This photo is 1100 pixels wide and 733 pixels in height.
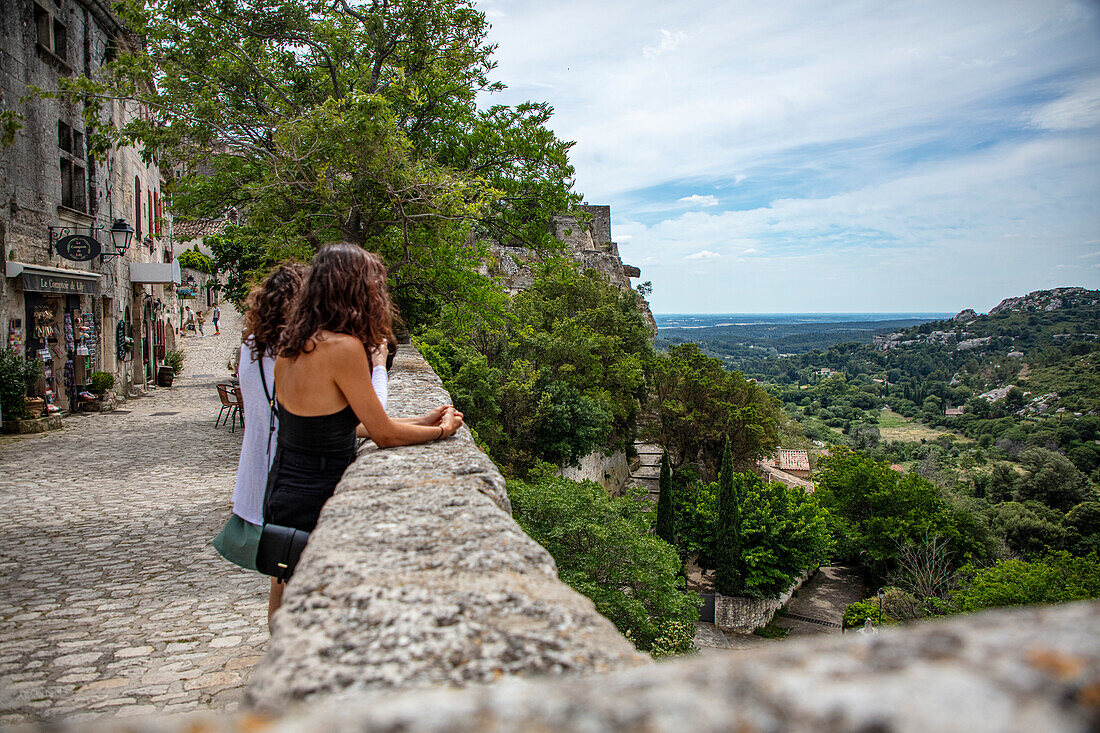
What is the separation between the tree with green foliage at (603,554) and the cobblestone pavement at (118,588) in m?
6.48

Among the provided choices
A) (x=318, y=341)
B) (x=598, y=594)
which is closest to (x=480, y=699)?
(x=318, y=341)

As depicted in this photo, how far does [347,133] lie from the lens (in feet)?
30.3

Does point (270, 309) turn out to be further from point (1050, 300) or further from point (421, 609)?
point (1050, 300)

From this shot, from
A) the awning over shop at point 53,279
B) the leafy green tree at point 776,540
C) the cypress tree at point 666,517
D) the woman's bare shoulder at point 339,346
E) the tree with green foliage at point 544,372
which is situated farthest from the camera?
the cypress tree at point 666,517

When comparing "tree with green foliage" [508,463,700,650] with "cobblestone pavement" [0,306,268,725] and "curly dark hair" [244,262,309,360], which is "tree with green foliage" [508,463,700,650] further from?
"curly dark hair" [244,262,309,360]

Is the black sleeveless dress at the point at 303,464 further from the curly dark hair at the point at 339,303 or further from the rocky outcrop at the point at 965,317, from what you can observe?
the rocky outcrop at the point at 965,317

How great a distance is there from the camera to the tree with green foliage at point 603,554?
47.8 feet

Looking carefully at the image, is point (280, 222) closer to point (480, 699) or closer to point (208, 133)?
point (208, 133)

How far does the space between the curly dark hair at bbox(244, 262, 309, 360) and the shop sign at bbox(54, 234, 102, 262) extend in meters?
12.8

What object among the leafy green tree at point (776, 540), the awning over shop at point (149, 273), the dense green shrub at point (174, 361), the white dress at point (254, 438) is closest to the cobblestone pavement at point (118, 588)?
the white dress at point (254, 438)

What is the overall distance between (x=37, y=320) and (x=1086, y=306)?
157387mm

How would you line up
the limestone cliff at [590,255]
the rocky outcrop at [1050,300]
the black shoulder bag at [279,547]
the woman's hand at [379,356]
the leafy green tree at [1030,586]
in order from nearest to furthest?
the black shoulder bag at [279,547] < the woman's hand at [379,356] < the leafy green tree at [1030,586] < the limestone cliff at [590,255] < the rocky outcrop at [1050,300]

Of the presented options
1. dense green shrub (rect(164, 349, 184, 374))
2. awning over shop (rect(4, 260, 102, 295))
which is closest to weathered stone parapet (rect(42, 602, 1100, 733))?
awning over shop (rect(4, 260, 102, 295))

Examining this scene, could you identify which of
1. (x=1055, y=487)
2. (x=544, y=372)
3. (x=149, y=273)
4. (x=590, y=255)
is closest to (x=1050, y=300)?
(x=1055, y=487)
